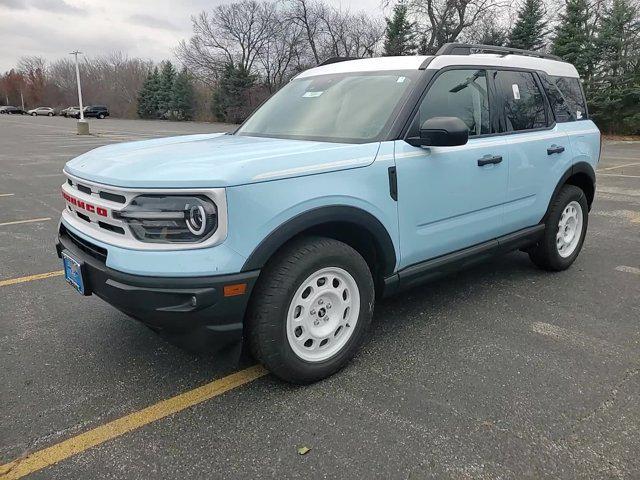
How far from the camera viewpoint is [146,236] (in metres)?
2.40

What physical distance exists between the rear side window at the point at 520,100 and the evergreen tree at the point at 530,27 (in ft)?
92.9

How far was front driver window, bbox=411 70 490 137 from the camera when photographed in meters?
3.33

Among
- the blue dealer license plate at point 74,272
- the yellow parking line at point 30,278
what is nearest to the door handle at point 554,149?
the blue dealer license plate at point 74,272

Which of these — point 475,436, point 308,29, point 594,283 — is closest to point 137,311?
point 475,436

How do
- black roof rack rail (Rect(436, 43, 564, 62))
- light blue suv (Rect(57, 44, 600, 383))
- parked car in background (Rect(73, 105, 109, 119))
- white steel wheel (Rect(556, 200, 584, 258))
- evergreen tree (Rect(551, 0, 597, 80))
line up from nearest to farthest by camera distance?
light blue suv (Rect(57, 44, 600, 383))
black roof rack rail (Rect(436, 43, 564, 62))
white steel wheel (Rect(556, 200, 584, 258))
evergreen tree (Rect(551, 0, 597, 80))
parked car in background (Rect(73, 105, 109, 119))

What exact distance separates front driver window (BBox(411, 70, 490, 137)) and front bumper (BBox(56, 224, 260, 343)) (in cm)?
160

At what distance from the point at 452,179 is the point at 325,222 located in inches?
44.1

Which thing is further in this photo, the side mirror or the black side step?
the black side step

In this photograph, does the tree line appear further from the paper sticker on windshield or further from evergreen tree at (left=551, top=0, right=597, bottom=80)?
the paper sticker on windshield

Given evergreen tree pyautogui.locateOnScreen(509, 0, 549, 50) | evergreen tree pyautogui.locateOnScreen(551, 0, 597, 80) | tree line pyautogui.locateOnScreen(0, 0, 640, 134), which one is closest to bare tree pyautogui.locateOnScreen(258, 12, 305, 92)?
tree line pyautogui.locateOnScreen(0, 0, 640, 134)

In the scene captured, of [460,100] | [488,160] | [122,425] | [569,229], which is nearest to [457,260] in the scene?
[488,160]

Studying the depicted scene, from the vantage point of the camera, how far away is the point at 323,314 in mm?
2902

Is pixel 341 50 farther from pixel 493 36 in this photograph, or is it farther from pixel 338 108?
pixel 338 108

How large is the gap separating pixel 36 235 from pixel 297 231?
4914 millimetres
